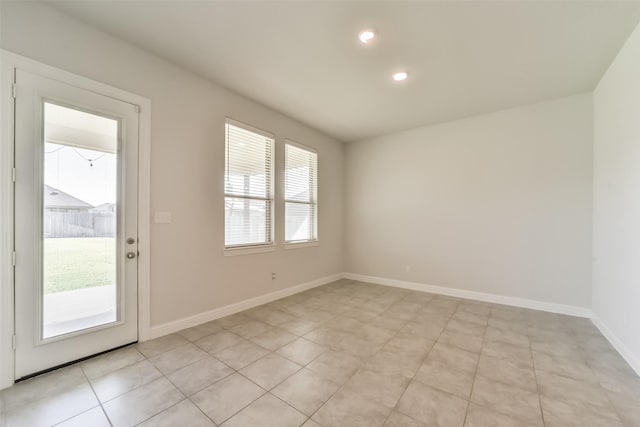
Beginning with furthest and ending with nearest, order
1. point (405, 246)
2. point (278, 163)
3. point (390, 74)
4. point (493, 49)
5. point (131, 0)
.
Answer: point (405, 246)
point (278, 163)
point (390, 74)
point (493, 49)
point (131, 0)

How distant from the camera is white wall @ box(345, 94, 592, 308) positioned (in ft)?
11.5

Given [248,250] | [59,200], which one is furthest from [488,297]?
[59,200]

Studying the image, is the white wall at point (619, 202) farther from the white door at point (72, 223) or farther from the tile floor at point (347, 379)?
the white door at point (72, 223)

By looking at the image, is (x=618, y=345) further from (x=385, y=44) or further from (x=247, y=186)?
(x=247, y=186)

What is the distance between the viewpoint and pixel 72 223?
88.2 inches

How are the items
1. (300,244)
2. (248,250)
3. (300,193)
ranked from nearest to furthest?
1. (248,250)
2. (300,244)
3. (300,193)

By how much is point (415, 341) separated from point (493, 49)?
307 centimetres

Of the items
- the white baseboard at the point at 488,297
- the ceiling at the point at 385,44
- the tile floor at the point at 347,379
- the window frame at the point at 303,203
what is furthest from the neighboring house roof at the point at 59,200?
the white baseboard at the point at 488,297

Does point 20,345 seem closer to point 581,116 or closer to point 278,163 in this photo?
point 278,163

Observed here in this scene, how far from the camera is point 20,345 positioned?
1.99 metres

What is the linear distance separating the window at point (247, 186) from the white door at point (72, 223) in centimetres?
109

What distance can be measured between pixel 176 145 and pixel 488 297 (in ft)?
16.1

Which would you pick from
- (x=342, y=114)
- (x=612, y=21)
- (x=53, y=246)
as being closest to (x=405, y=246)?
(x=342, y=114)

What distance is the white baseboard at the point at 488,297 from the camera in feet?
11.4
